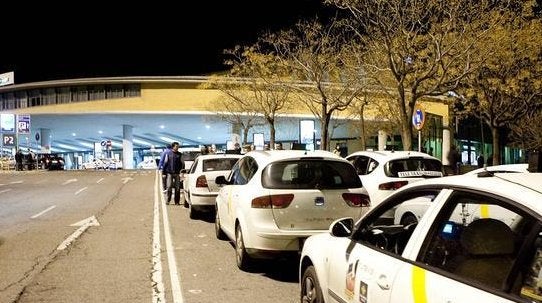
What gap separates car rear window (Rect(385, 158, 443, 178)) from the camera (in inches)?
421

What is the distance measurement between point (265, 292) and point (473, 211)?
2.93 meters

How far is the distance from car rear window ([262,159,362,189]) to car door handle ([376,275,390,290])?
3635 mm

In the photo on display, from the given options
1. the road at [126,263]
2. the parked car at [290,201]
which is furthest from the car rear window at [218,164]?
the parked car at [290,201]

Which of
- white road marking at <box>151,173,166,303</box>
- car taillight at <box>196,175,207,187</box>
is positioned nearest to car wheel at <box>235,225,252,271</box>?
white road marking at <box>151,173,166,303</box>

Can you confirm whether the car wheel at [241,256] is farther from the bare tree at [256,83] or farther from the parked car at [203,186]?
the bare tree at [256,83]

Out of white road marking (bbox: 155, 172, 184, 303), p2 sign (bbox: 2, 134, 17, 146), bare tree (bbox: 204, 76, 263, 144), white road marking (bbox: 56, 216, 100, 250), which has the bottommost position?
white road marking (bbox: 155, 172, 184, 303)

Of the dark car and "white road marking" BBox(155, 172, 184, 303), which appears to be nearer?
"white road marking" BBox(155, 172, 184, 303)

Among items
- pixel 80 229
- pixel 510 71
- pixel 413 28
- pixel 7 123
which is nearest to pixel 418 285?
pixel 80 229

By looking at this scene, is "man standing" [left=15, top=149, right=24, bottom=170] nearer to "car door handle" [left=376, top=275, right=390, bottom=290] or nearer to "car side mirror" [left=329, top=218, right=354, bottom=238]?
"car side mirror" [left=329, top=218, right=354, bottom=238]

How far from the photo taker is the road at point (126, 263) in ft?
19.9

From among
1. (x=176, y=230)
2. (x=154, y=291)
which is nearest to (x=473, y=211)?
(x=154, y=291)

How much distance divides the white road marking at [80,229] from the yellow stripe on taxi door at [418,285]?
24.0ft

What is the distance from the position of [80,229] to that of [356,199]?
6466 millimetres

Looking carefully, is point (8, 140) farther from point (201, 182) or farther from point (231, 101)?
point (201, 182)
